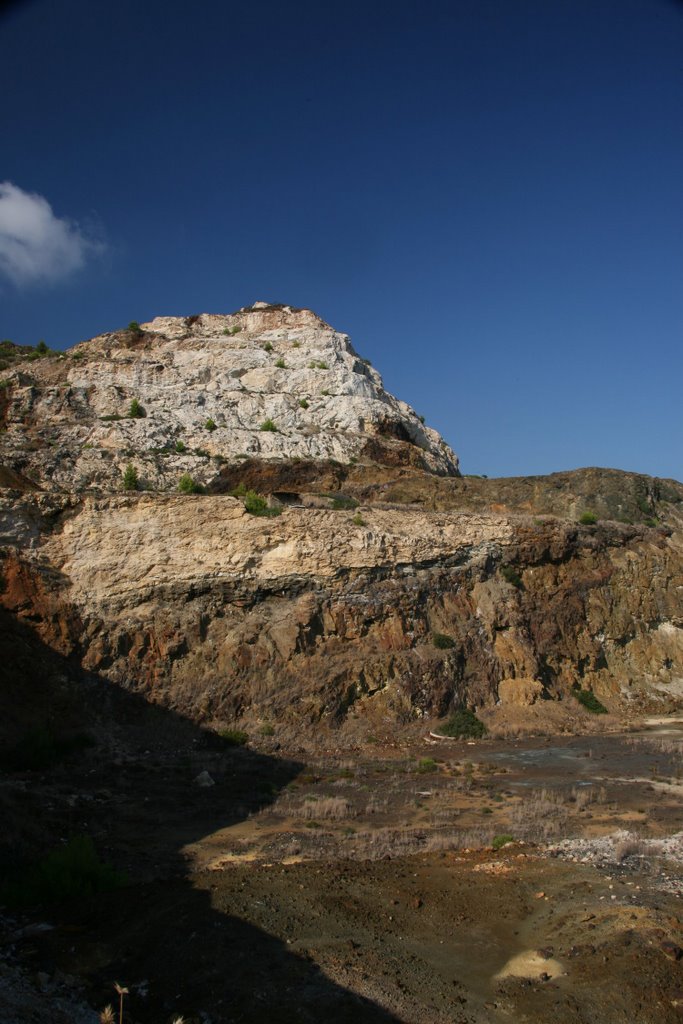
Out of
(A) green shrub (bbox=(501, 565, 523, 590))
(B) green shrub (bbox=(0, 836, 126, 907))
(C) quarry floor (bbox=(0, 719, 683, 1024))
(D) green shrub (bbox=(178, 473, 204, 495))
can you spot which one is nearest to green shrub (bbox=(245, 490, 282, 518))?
(D) green shrub (bbox=(178, 473, 204, 495))

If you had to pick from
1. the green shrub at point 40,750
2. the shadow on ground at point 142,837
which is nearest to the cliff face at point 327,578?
the shadow on ground at point 142,837

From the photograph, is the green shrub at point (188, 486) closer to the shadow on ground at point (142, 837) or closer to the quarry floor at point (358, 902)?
the shadow on ground at point (142, 837)

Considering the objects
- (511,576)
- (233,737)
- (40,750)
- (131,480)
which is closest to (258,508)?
(131,480)

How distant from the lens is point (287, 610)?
899 inches

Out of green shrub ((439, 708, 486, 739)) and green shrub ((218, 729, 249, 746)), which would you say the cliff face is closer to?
green shrub ((439, 708, 486, 739))

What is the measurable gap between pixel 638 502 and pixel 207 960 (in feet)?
101

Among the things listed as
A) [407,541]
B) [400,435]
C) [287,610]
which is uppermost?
[400,435]

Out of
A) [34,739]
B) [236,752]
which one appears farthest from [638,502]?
[34,739]

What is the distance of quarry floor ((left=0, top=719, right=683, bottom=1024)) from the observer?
20.9ft

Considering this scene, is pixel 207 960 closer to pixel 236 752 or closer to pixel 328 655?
pixel 236 752

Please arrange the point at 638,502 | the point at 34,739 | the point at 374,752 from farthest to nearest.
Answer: the point at 638,502 → the point at 374,752 → the point at 34,739

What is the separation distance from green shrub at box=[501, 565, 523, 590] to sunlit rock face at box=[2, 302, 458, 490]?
10391 millimetres

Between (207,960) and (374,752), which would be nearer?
(207,960)

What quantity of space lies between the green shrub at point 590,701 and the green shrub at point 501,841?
46.5ft
